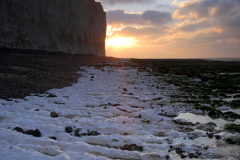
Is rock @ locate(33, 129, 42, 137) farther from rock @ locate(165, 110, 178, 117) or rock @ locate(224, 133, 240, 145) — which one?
rock @ locate(224, 133, 240, 145)

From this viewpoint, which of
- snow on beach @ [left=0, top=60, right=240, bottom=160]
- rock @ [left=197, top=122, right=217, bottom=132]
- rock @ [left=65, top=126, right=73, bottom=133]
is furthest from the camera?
rock @ [left=197, top=122, right=217, bottom=132]

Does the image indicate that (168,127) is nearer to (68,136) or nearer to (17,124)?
(68,136)

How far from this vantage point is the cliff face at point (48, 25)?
21203mm

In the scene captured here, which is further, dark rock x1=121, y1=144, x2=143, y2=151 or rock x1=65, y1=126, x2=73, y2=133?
rock x1=65, y1=126, x2=73, y2=133

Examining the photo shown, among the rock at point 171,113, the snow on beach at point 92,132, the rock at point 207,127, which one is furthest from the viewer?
the rock at point 171,113

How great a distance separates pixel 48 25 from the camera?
27531mm

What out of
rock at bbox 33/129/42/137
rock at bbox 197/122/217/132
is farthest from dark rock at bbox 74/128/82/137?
rock at bbox 197/122/217/132

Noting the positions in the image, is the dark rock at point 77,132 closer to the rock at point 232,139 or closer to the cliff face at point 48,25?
the rock at point 232,139

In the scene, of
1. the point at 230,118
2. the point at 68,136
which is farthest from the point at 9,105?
the point at 230,118

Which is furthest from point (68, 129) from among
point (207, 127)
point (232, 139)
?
point (232, 139)

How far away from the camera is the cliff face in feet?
69.6

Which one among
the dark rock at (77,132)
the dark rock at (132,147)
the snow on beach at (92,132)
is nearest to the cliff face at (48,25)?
the snow on beach at (92,132)

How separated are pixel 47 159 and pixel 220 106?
682 centimetres

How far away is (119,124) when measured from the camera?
4.90 metres
